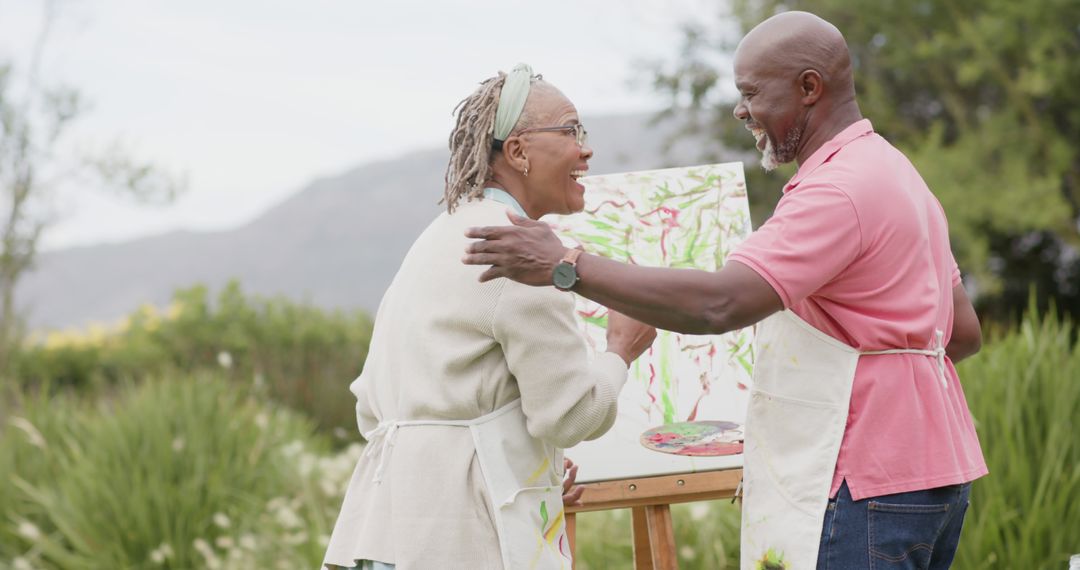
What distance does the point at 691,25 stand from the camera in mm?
13711

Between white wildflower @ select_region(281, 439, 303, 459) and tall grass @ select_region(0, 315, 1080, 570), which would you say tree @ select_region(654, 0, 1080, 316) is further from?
white wildflower @ select_region(281, 439, 303, 459)

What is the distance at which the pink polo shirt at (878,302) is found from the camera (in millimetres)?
2229

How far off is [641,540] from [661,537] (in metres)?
0.28

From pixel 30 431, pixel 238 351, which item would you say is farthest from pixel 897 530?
pixel 238 351

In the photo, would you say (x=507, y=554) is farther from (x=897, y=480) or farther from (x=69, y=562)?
(x=69, y=562)

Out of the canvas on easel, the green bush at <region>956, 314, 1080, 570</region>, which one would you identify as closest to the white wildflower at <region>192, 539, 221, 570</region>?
the canvas on easel

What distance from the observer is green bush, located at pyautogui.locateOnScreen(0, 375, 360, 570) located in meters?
5.71

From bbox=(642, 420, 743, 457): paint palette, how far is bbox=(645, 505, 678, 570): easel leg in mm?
173

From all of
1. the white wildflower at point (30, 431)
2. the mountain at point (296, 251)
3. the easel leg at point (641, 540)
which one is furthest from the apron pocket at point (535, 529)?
the mountain at point (296, 251)

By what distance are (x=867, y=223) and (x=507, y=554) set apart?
0.99 metres

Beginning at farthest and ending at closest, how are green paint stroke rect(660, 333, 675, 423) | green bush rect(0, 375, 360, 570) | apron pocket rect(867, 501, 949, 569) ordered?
1. green bush rect(0, 375, 360, 570)
2. green paint stroke rect(660, 333, 675, 423)
3. apron pocket rect(867, 501, 949, 569)

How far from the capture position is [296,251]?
47781 mm

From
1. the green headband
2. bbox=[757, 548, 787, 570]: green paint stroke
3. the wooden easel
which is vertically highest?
the green headband

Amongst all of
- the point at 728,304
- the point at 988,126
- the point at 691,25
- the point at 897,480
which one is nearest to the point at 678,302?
the point at 728,304
